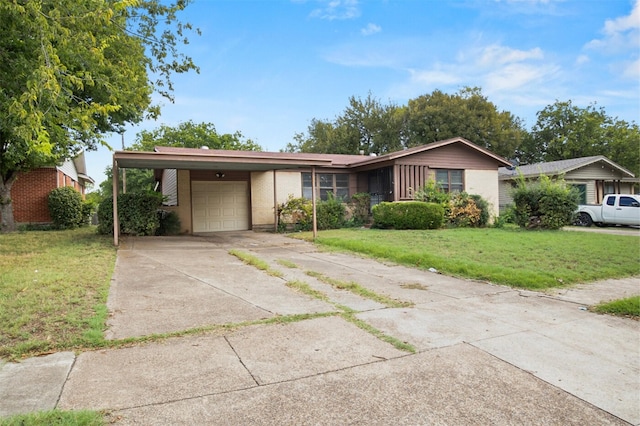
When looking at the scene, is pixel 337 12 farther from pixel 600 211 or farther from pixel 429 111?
pixel 429 111

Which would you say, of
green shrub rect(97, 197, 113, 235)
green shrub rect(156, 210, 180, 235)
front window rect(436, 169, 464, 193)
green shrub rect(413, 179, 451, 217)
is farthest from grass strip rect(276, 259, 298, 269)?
front window rect(436, 169, 464, 193)

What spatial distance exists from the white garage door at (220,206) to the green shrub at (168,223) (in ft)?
2.82

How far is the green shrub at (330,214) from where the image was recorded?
1537 cm

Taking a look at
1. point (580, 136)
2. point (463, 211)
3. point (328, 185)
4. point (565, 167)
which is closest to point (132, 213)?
point (328, 185)

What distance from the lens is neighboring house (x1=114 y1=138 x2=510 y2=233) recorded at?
1538cm

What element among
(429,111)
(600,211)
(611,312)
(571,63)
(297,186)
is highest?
(429,111)

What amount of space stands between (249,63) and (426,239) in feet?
32.8

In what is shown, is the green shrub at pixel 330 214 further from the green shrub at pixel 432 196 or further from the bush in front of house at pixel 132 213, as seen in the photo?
the bush in front of house at pixel 132 213

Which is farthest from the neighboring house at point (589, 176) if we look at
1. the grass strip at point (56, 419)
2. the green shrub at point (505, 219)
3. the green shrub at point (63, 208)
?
the grass strip at point (56, 419)

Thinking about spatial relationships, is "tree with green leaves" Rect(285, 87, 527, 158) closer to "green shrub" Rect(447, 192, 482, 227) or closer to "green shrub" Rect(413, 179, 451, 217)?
"green shrub" Rect(447, 192, 482, 227)

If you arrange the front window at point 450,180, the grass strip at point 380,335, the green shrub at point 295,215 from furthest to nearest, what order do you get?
1. the front window at point 450,180
2. the green shrub at point 295,215
3. the grass strip at point 380,335

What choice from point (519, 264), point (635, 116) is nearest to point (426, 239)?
point (519, 264)

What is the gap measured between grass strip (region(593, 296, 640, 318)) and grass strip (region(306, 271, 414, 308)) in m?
2.48

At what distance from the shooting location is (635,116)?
36750mm
